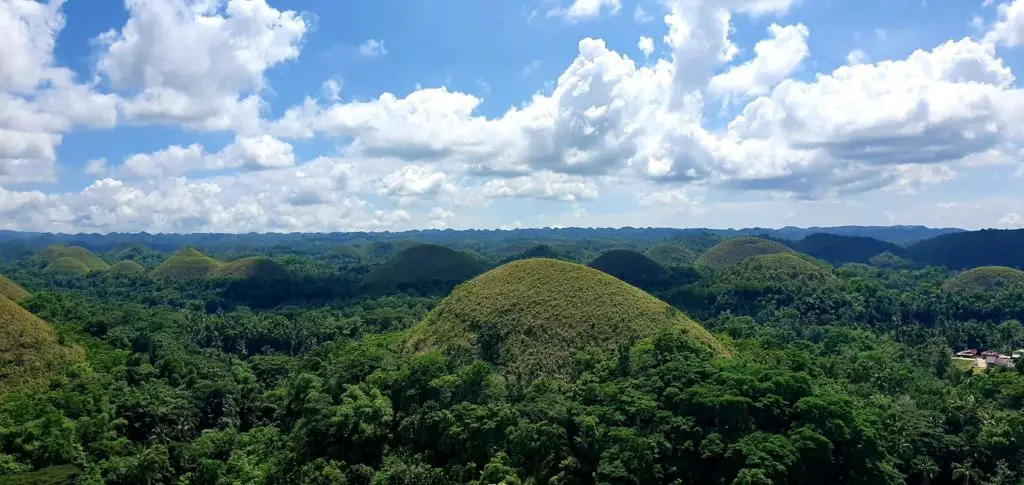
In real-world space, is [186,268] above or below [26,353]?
above

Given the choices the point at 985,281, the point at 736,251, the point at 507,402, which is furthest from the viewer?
the point at 736,251

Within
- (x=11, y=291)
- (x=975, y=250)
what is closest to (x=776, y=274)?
(x=11, y=291)

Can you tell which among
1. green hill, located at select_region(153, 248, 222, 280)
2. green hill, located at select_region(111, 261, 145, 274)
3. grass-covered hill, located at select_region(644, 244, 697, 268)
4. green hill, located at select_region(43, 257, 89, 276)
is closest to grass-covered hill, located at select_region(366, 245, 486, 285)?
green hill, located at select_region(153, 248, 222, 280)

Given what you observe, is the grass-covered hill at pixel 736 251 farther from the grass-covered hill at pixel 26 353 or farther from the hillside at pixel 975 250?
the grass-covered hill at pixel 26 353

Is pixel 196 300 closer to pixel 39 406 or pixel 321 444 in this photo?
pixel 39 406

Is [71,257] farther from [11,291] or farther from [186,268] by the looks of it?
[11,291]

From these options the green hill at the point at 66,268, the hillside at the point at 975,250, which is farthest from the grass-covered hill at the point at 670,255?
the green hill at the point at 66,268

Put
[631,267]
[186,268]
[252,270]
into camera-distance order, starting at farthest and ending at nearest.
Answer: [186,268]
[631,267]
[252,270]
